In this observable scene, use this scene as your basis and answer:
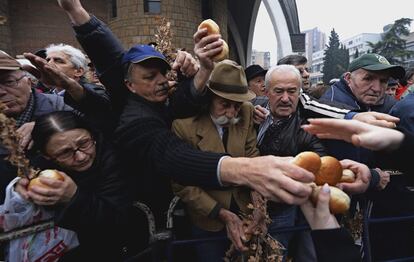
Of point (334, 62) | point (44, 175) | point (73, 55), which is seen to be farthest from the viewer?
point (334, 62)

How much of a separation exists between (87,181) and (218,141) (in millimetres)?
828

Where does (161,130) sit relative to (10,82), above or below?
below

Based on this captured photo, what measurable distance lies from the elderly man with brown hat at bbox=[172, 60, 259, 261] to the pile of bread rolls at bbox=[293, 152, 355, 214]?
0.87 metres

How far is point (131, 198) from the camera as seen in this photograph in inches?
68.3

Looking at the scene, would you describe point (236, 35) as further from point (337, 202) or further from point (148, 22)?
point (337, 202)

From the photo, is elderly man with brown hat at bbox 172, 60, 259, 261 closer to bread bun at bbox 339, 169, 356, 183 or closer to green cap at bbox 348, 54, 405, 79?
bread bun at bbox 339, 169, 356, 183

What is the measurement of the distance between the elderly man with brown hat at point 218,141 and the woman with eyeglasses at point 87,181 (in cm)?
44

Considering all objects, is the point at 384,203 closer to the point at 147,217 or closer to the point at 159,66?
the point at 147,217

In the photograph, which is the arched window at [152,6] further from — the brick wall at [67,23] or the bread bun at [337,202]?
the bread bun at [337,202]

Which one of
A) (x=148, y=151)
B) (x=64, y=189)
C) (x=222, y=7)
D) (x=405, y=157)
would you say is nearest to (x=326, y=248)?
(x=405, y=157)

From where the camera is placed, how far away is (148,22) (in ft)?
44.1

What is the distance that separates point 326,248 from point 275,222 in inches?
53.5

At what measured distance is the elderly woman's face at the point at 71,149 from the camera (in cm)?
155

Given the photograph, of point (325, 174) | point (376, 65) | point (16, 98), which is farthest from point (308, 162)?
point (376, 65)
